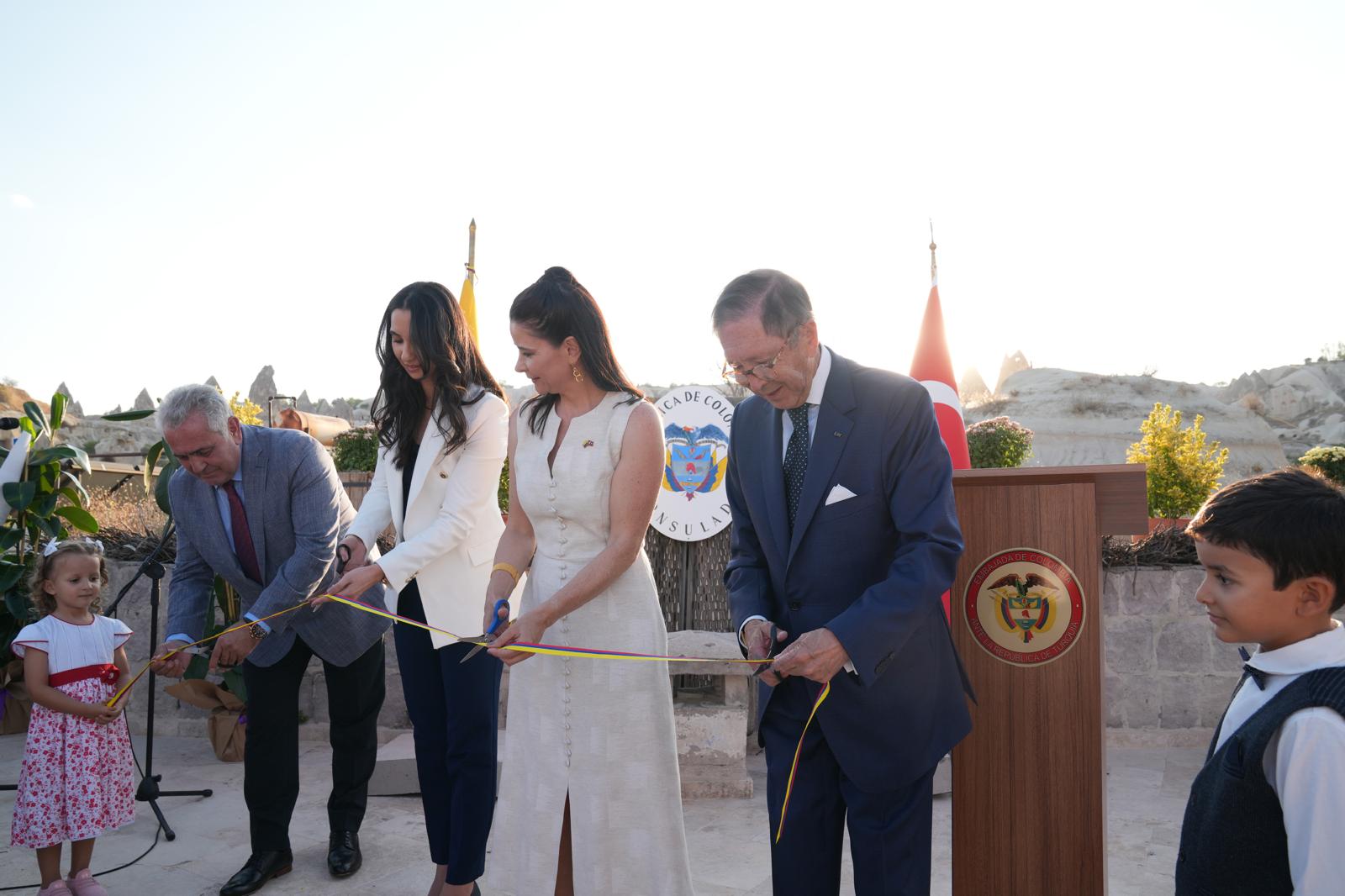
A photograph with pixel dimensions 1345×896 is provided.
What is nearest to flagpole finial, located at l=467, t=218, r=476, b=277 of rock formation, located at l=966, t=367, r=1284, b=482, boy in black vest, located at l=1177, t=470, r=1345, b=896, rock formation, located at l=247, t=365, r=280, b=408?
boy in black vest, located at l=1177, t=470, r=1345, b=896

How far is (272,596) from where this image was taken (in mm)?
3416

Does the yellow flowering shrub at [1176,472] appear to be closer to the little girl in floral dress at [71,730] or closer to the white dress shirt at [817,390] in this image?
the white dress shirt at [817,390]

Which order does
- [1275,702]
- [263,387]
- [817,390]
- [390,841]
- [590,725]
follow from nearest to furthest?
1. [1275,702]
2. [817,390]
3. [590,725]
4. [390,841]
5. [263,387]

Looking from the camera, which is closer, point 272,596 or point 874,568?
point 874,568

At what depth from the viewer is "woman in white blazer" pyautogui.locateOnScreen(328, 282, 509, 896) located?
3104 mm

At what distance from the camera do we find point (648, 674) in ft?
8.48

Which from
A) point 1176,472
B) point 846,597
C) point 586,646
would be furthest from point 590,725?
point 1176,472

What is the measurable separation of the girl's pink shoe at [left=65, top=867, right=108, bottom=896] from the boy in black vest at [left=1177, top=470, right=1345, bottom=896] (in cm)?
364

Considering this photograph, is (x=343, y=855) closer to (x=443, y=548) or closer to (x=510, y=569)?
(x=443, y=548)

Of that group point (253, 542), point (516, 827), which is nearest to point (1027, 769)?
point (516, 827)

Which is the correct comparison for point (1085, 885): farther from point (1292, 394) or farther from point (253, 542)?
point (1292, 394)

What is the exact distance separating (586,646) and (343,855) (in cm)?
193

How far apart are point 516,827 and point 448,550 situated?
94cm

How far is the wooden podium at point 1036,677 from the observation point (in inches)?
93.6
